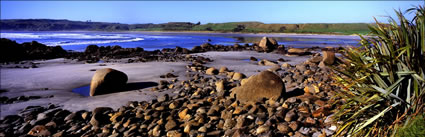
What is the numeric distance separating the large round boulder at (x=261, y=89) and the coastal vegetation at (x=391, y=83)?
10.7 feet

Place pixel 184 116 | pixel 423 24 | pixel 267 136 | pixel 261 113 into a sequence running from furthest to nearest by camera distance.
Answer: pixel 184 116 → pixel 261 113 → pixel 267 136 → pixel 423 24

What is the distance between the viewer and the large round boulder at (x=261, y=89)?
7.43m

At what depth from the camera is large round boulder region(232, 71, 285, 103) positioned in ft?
24.4

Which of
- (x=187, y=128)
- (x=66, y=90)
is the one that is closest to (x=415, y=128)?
(x=187, y=128)

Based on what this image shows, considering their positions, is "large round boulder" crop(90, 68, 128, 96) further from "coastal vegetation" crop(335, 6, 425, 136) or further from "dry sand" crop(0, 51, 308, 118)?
"coastal vegetation" crop(335, 6, 425, 136)

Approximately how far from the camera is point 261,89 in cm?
752

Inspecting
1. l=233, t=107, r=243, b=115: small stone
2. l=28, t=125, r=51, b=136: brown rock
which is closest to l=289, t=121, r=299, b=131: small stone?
l=233, t=107, r=243, b=115: small stone

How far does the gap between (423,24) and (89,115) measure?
770cm

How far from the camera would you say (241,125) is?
5785mm

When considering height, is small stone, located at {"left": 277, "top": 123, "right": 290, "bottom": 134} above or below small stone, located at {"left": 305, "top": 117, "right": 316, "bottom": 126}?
below

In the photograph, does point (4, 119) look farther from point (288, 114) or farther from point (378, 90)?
point (378, 90)

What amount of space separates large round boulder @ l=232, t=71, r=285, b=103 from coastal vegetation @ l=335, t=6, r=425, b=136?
3276 mm

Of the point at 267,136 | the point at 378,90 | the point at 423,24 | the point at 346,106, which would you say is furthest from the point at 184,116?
the point at 423,24

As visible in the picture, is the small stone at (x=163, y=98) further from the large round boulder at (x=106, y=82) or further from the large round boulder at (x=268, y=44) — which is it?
the large round boulder at (x=268, y=44)
